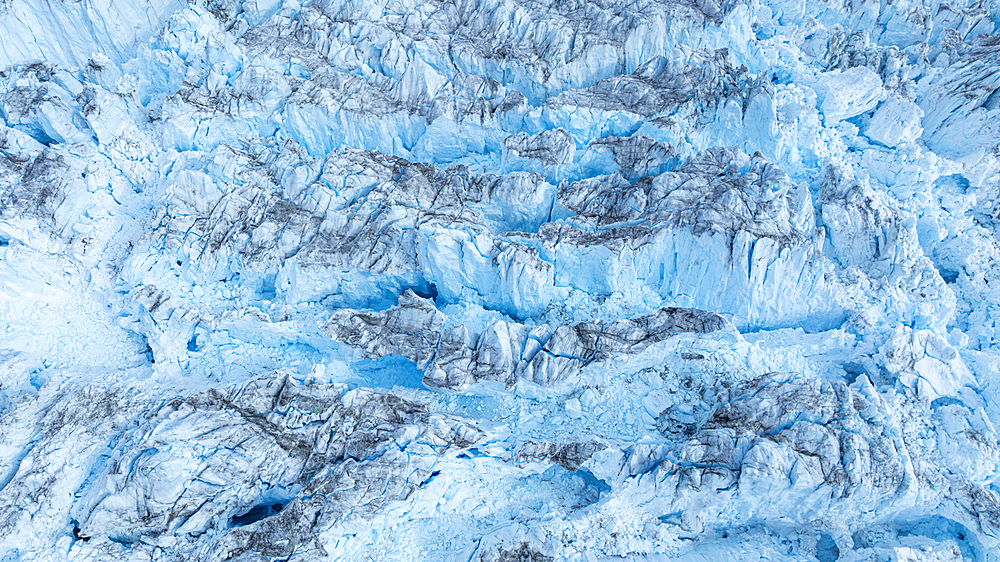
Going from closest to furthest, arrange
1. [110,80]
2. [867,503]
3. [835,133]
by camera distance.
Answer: [867,503] < [835,133] < [110,80]

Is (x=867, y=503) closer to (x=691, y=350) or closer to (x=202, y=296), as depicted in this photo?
(x=691, y=350)

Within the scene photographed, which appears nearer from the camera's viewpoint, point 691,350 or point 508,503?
point 508,503

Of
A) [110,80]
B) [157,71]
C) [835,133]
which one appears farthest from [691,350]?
[110,80]

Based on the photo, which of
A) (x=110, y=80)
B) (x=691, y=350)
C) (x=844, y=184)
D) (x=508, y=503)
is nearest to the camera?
(x=508, y=503)

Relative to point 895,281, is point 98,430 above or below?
below

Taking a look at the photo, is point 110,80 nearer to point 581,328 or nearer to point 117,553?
point 117,553

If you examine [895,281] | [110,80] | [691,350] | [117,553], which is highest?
[110,80]
